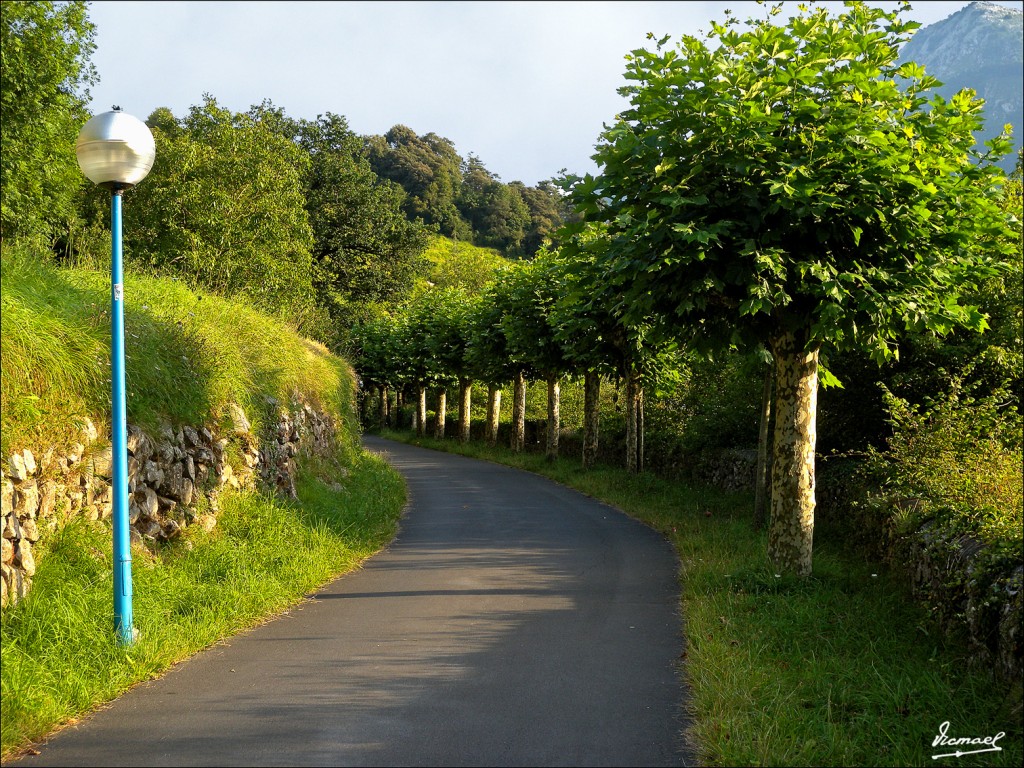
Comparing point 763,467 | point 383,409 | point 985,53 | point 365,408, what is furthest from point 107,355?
point 985,53

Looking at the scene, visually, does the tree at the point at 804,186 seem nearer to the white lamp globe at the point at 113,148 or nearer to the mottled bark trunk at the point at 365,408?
the white lamp globe at the point at 113,148

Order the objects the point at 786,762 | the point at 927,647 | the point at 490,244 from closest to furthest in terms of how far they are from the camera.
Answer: the point at 786,762 → the point at 927,647 → the point at 490,244

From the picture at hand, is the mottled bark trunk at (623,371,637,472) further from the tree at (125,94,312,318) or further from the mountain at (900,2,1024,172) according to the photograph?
the mountain at (900,2,1024,172)

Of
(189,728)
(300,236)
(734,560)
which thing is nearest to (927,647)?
(734,560)

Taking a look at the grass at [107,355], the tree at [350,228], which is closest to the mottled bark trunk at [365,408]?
the tree at [350,228]

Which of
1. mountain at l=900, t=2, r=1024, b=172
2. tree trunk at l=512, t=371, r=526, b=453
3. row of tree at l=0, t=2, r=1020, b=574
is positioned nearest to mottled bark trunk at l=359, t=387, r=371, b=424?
tree trunk at l=512, t=371, r=526, b=453

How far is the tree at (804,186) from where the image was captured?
8031 millimetres

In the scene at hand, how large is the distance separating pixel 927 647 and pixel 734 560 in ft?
12.5

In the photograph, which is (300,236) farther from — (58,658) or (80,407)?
(58,658)

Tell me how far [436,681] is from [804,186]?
5426mm

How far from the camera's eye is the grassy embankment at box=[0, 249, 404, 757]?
238 inches

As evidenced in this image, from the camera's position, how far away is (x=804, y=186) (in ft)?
25.7

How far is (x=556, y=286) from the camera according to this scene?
24.2 metres

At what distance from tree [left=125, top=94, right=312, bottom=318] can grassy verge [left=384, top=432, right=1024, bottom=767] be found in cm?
1480
